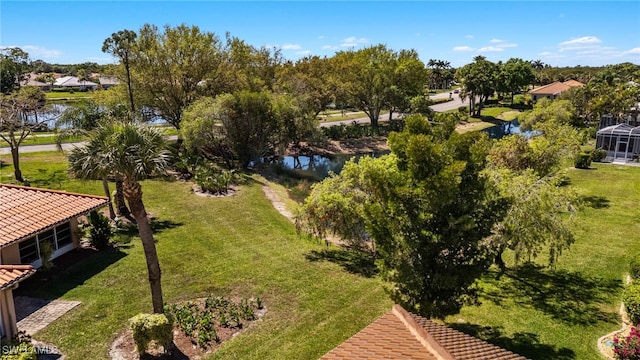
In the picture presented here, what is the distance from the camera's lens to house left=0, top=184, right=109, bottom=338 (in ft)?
51.3

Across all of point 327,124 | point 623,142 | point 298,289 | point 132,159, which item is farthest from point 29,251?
point 327,124

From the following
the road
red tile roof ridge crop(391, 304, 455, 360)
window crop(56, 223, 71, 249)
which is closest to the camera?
red tile roof ridge crop(391, 304, 455, 360)

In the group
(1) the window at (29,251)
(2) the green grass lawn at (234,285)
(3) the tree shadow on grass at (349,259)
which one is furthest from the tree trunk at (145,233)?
(3) the tree shadow on grass at (349,259)

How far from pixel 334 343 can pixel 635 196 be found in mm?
27177

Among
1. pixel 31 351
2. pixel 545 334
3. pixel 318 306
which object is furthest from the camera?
pixel 318 306

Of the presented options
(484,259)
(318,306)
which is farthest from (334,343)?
(484,259)

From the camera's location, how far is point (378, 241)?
1197 centimetres

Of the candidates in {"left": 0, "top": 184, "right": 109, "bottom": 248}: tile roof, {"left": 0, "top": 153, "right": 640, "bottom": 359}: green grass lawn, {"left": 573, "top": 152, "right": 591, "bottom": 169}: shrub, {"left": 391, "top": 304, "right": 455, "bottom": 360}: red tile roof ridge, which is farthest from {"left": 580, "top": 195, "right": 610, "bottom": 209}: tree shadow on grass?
{"left": 0, "top": 184, "right": 109, "bottom": 248}: tile roof

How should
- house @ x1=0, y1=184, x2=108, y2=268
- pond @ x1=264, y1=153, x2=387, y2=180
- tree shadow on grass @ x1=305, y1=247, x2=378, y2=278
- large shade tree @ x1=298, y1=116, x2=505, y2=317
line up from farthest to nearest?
pond @ x1=264, y1=153, x2=387, y2=180, tree shadow on grass @ x1=305, y1=247, x2=378, y2=278, house @ x1=0, y1=184, x2=108, y2=268, large shade tree @ x1=298, y1=116, x2=505, y2=317

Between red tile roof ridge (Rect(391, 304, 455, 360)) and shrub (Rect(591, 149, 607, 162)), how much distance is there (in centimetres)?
3854

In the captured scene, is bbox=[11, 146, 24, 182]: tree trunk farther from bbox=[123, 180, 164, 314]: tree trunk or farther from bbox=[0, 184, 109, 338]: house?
bbox=[123, 180, 164, 314]: tree trunk

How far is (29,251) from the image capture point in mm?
18109

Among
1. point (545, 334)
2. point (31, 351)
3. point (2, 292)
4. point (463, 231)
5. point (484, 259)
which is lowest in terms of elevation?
point (545, 334)

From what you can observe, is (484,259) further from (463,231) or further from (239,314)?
(239,314)
